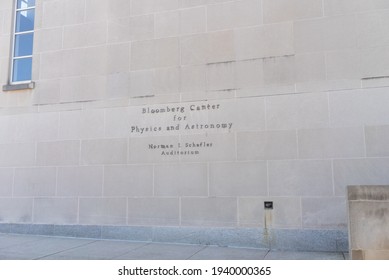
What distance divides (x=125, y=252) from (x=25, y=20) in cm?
663

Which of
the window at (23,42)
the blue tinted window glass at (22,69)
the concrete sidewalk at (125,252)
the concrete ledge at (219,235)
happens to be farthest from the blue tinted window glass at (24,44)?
the concrete sidewalk at (125,252)

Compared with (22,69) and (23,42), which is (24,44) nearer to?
(23,42)

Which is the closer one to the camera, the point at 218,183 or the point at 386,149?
the point at 386,149

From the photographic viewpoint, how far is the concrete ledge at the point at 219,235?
672 centimetres

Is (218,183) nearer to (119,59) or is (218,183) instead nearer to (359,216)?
(359,216)

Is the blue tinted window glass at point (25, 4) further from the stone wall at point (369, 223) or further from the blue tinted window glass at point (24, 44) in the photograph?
the stone wall at point (369, 223)

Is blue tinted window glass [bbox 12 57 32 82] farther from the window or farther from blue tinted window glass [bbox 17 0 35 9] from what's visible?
blue tinted window glass [bbox 17 0 35 9]

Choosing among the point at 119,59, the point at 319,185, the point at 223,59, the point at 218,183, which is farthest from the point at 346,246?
the point at 119,59

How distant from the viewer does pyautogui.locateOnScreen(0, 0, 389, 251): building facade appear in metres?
6.95

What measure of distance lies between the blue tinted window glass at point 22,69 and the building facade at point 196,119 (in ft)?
0.12

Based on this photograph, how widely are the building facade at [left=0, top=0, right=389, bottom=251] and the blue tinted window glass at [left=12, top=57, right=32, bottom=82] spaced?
0.04 meters

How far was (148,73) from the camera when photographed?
26.8ft

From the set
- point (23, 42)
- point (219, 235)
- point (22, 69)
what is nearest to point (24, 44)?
point (23, 42)

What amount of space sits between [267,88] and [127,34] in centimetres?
344
